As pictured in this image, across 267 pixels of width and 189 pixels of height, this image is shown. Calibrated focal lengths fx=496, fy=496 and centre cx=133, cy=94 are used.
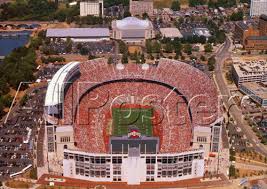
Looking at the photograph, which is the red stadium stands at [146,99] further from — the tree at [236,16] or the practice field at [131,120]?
the tree at [236,16]

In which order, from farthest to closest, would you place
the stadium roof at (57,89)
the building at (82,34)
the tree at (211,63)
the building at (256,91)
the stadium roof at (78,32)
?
the stadium roof at (78,32) → the building at (82,34) → the tree at (211,63) → the building at (256,91) → the stadium roof at (57,89)

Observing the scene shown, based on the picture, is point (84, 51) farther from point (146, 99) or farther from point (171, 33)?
point (146, 99)

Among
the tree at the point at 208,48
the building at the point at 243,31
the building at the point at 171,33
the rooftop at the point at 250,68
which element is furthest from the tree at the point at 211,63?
the building at the point at 171,33

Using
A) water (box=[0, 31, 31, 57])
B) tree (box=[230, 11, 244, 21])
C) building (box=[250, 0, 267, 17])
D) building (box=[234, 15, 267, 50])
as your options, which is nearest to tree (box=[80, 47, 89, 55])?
water (box=[0, 31, 31, 57])

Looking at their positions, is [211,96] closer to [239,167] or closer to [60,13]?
[239,167]

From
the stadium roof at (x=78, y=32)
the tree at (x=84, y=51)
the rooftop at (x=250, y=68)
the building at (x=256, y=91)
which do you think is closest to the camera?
the building at (x=256, y=91)

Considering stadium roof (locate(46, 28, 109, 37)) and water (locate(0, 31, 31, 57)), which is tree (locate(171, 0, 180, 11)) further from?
water (locate(0, 31, 31, 57))

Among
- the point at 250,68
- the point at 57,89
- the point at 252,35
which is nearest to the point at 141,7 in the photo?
the point at 252,35
